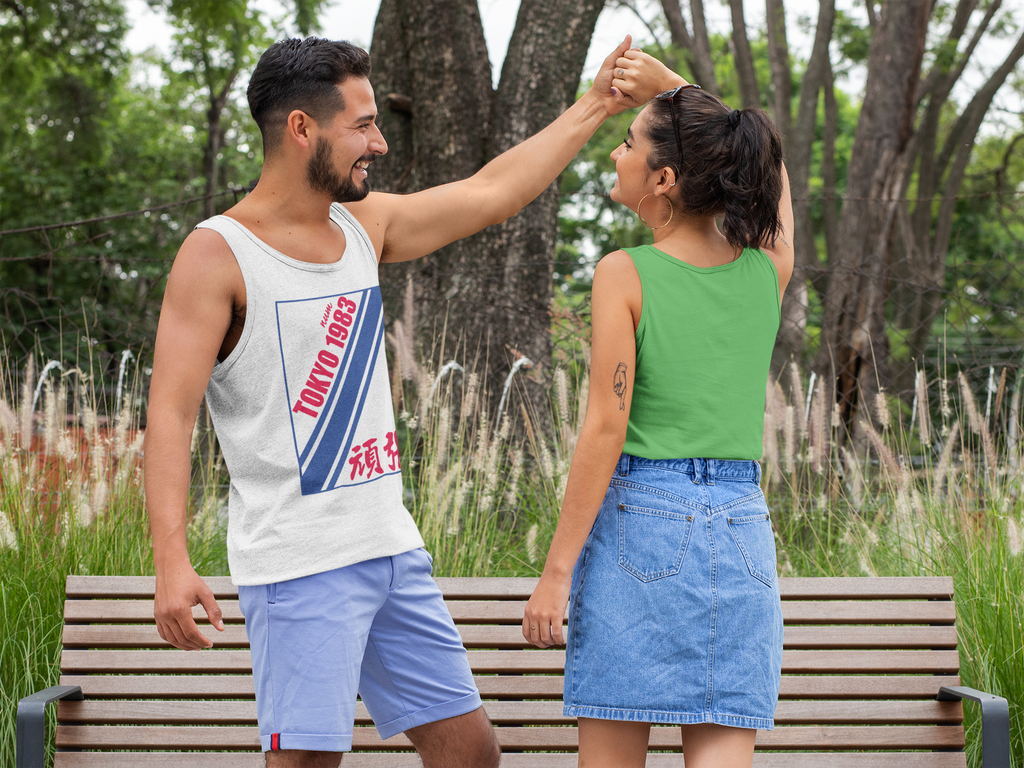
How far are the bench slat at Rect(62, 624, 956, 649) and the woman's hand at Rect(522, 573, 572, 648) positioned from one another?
3.84 feet

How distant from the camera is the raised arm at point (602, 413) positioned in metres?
1.74

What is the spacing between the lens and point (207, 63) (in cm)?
1872

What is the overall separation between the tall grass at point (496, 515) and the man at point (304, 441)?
4.87 ft

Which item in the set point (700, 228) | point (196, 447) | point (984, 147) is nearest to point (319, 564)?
point (700, 228)

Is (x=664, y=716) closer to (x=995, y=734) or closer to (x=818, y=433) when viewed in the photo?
(x=995, y=734)

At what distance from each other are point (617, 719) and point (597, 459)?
0.48 meters

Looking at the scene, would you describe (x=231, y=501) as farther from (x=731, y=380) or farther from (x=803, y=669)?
(x=803, y=669)

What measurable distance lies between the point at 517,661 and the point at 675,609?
1311 millimetres

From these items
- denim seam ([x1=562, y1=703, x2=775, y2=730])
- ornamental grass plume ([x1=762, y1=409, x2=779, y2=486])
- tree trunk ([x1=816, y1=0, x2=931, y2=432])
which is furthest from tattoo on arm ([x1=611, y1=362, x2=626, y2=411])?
tree trunk ([x1=816, y1=0, x2=931, y2=432])

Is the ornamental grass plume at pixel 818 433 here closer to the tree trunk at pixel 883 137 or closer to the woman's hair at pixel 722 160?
the woman's hair at pixel 722 160

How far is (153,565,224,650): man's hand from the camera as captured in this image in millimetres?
1750

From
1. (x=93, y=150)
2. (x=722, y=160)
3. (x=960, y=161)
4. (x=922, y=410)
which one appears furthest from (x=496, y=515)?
(x=93, y=150)

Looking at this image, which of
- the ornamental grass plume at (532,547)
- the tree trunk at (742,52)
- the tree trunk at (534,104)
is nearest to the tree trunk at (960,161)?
the tree trunk at (742,52)

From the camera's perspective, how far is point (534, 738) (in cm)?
283
